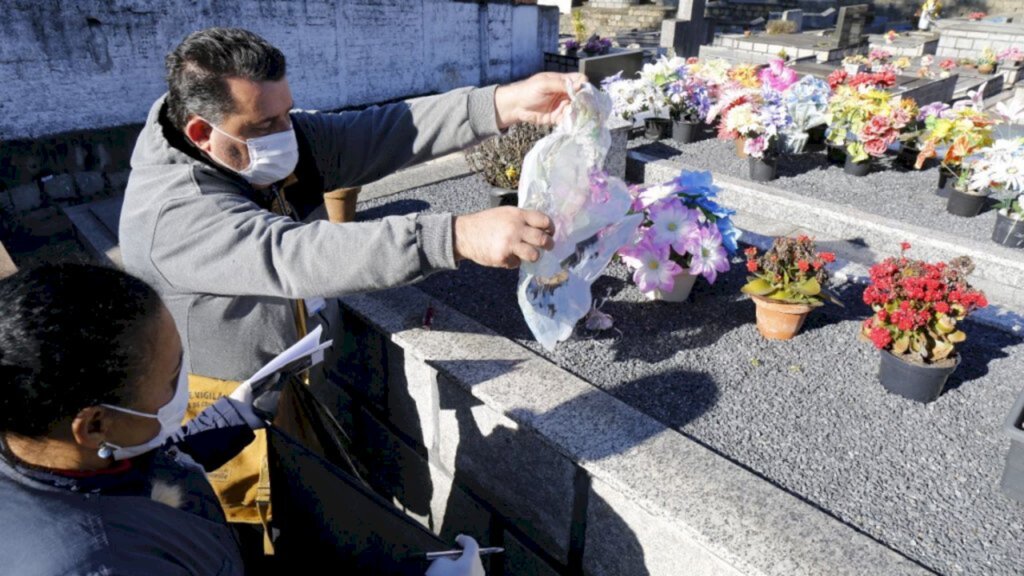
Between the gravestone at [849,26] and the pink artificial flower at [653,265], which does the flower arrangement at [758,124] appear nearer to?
the pink artificial flower at [653,265]

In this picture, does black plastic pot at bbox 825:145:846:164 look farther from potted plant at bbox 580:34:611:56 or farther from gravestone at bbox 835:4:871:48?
gravestone at bbox 835:4:871:48

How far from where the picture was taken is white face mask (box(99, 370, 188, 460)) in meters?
1.29

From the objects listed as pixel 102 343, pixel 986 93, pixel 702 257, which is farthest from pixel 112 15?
pixel 986 93

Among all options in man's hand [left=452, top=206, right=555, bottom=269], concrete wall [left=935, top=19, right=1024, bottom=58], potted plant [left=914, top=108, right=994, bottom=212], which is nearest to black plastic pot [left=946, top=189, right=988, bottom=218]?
potted plant [left=914, top=108, right=994, bottom=212]

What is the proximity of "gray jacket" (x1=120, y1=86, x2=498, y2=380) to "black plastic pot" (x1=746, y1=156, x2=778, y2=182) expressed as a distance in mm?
4175

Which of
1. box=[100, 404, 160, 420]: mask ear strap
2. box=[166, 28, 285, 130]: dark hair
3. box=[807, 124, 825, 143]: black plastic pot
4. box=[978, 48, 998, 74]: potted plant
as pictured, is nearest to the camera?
box=[100, 404, 160, 420]: mask ear strap

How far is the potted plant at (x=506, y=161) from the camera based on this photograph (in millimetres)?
4707

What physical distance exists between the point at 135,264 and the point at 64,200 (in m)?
5.82

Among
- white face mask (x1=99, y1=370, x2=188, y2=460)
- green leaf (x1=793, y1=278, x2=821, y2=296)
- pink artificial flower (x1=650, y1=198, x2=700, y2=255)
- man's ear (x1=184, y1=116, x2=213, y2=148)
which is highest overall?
man's ear (x1=184, y1=116, x2=213, y2=148)

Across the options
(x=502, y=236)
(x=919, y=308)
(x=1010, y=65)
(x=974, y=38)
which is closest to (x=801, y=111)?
(x=919, y=308)

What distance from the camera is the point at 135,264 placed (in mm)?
1968

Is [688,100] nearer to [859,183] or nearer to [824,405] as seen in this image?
[859,183]

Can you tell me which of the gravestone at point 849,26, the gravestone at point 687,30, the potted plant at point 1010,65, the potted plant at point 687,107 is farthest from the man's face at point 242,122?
the potted plant at point 1010,65

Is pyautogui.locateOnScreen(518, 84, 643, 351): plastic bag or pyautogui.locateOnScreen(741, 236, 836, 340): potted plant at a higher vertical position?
pyautogui.locateOnScreen(518, 84, 643, 351): plastic bag
